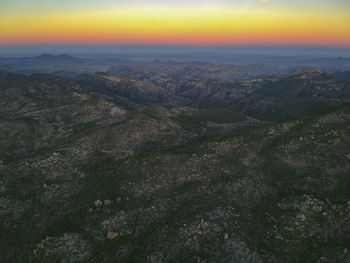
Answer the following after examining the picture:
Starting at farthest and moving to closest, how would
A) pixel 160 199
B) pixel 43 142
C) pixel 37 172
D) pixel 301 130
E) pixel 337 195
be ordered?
pixel 43 142, pixel 301 130, pixel 37 172, pixel 160 199, pixel 337 195

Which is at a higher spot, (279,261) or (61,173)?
(279,261)

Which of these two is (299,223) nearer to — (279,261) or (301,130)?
(279,261)

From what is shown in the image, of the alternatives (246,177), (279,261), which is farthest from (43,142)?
(279,261)

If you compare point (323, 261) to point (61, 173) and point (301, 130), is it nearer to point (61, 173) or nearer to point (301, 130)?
point (301, 130)

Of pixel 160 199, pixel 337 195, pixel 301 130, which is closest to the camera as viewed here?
pixel 337 195

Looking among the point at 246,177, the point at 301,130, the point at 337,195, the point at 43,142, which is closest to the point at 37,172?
the point at 43,142

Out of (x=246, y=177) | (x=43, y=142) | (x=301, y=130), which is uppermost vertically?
(x=301, y=130)

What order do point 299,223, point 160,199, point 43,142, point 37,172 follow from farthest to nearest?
1. point 43,142
2. point 37,172
3. point 160,199
4. point 299,223

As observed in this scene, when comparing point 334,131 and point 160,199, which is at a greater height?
point 334,131

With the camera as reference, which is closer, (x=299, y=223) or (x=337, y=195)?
(x=299, y=223)
